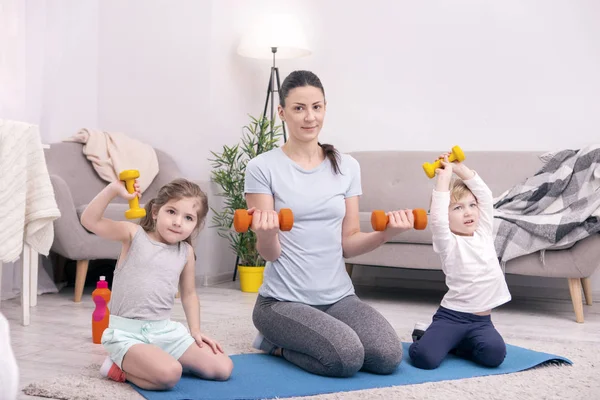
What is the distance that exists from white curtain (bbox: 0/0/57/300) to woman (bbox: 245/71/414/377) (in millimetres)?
1864

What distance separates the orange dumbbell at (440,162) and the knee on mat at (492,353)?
521 millimetres

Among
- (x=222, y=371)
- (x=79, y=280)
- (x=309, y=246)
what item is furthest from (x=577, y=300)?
(x=79, y=280)

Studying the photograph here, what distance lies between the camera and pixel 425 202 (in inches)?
150

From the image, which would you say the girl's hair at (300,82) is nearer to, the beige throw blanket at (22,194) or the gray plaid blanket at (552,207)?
the beige throw blanket at (22,194)

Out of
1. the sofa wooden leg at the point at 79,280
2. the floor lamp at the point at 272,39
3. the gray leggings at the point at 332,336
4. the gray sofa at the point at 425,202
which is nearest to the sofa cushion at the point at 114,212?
the sofa wooden leg at the point at 79,280

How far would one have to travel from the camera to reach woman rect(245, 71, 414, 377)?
6.46ft

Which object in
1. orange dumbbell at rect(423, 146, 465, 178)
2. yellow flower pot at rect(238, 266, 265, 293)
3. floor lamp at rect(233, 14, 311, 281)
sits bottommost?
yellow flower pot at rect(238, 266, 265, 293)

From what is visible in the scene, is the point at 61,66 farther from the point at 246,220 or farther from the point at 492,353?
the point at 492,353

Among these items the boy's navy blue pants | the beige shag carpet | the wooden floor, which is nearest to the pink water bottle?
the wooden floor

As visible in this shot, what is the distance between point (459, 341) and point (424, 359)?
0.51ft

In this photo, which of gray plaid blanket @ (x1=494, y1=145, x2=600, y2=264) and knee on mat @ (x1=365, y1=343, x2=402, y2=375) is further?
gray plaid blanket @ (x1=494, y1=145, x2=600, y2=264)

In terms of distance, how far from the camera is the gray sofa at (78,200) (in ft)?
10.9

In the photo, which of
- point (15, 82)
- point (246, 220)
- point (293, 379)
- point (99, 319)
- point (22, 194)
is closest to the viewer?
point (246, 220)

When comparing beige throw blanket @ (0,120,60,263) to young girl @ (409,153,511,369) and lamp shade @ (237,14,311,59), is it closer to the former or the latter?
young girl @ (409,153,511,369)
